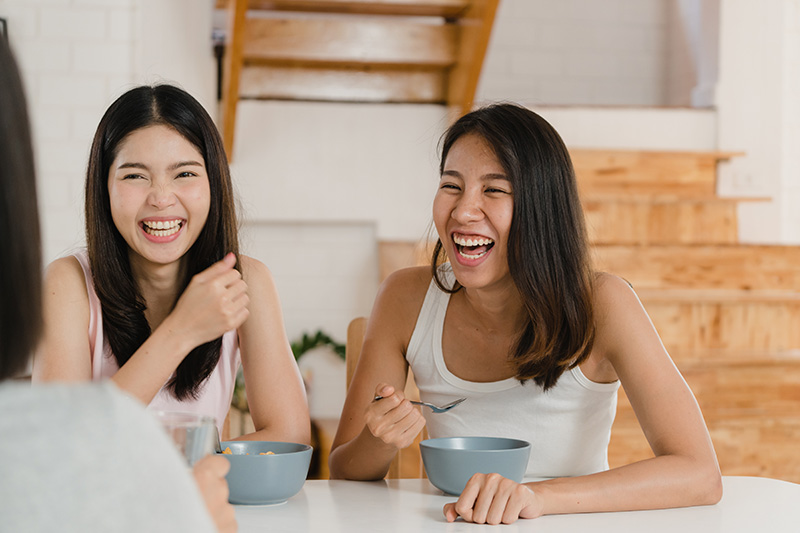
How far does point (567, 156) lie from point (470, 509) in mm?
627

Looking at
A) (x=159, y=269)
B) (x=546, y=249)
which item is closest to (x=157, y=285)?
(x=159, y=269)

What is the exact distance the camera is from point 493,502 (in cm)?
96

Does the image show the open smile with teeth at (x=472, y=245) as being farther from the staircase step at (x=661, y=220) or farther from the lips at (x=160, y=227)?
the staircase step at (x=661, y=220)

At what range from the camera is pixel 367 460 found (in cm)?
122

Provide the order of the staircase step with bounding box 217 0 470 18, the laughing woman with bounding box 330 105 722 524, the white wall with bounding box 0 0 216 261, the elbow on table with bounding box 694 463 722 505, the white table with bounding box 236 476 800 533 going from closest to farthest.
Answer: the white table with bounding box 236 476 800 533, the elbow on table with bounding box 694 463 722 505, the laughing woman with bounding box 330 105 722 524, the white wall with bounding box 0 0 216 261, the staircase step with bounding box 217 0 470 18

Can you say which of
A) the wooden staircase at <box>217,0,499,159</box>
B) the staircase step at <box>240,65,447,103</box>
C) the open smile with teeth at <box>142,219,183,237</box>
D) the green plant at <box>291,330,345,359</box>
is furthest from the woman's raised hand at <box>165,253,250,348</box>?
the staircase step at <box>240,65,447,103</box>

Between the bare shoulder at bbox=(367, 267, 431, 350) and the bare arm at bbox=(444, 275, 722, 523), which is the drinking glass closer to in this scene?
the bare arm at bbox=(444, 275, 722, 523)

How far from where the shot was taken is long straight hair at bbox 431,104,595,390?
4.27 feet

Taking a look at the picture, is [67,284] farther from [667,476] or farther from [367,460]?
[667,476]

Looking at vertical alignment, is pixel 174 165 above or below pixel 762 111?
below

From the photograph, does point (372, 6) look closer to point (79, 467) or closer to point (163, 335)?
point (163, 335)

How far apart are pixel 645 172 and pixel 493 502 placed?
9.36ft

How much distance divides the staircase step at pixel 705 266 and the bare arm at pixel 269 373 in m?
1.66

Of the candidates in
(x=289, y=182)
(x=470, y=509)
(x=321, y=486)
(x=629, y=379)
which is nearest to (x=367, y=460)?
(x=321, y=486)
